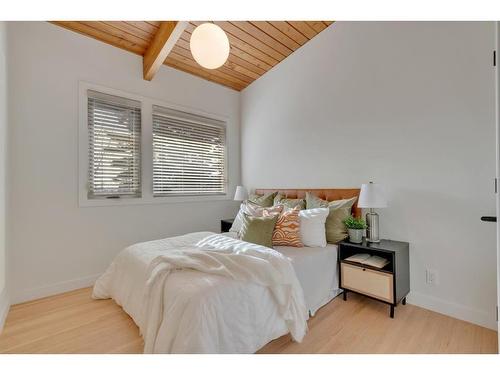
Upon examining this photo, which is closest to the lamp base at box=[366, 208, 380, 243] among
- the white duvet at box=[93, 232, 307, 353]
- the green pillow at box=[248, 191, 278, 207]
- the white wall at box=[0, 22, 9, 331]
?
the white duvet at box=[93, 232, 307, 353]

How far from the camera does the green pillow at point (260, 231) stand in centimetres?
223

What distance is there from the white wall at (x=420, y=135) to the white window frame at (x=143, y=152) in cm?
151

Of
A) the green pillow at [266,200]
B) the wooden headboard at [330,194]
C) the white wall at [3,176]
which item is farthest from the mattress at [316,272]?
the white wall at [3,176]

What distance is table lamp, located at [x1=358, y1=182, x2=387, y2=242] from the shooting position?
2186 millimetres

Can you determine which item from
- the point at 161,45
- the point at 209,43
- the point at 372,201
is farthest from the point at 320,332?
the point at 161,45

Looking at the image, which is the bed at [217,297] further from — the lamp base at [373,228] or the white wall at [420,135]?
the white wall at [420,135]

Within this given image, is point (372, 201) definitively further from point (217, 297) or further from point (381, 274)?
point (217, 297)

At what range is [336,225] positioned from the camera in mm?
2449

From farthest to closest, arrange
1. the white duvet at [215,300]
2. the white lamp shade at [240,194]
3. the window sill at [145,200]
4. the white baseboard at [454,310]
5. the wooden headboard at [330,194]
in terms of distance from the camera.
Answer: the white lamp shade at [240,194]
the window sill at [145,200]
the wooden headboard at [330,194]
the white baseboard at [454,310]
the white duvet at [215,300]

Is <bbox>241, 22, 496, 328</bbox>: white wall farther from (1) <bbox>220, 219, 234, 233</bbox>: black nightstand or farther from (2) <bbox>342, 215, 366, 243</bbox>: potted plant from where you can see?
(1) <bbox>220, 219, 234, 233</bbox>: black nightstand
